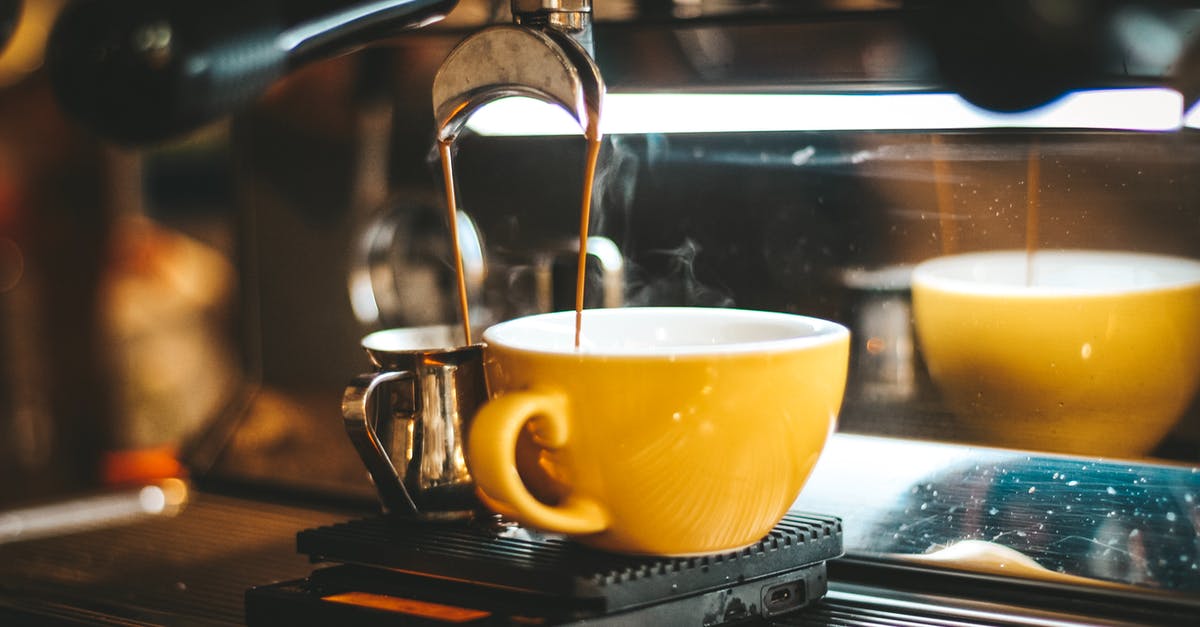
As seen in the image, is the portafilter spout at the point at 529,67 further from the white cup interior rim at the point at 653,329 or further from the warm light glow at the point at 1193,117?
the warm light glow at the point at 1193,117

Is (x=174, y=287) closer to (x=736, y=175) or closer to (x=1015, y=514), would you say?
(x=736, y=175)

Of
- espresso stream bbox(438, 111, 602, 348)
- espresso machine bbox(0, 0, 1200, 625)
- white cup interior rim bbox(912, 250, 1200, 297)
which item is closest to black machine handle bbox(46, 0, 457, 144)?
espresso machine bbox(0, 0, 1200, 625)

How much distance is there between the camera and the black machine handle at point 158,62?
0.32 meters

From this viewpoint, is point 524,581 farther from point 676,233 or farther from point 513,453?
point 676,233

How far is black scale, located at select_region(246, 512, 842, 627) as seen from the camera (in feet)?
1.27

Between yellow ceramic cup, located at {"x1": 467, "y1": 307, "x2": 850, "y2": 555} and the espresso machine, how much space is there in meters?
0.02

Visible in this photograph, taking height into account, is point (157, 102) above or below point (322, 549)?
above

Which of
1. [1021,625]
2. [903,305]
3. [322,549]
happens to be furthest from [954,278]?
[322,549]

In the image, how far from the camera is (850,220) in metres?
0.50

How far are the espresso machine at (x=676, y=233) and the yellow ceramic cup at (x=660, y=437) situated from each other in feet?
0.05

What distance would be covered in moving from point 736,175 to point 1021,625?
8.4 inches

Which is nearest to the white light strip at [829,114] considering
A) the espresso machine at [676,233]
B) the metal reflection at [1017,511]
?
the espresso machine at [676,233]

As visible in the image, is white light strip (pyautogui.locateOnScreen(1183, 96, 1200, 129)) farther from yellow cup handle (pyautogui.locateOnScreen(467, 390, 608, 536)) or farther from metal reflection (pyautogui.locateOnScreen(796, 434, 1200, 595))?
yellow cup handle (pyautogui.locateOnScreen(467, 390, 608, 536))

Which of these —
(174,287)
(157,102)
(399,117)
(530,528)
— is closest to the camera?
(157,102)
